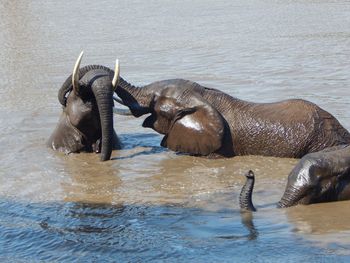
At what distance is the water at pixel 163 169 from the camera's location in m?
7.36

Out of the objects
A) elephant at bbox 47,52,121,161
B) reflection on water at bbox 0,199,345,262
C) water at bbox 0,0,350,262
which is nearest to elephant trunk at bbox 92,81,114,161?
elephant at bbox 47,52,121,161

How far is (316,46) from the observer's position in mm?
18484

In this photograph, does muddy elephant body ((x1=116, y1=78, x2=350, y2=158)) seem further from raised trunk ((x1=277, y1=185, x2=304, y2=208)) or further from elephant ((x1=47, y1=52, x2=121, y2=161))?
raised trunk ((x1=277, y1=185, x2=304, y2=208))

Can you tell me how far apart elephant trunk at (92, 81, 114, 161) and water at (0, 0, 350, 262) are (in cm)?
28

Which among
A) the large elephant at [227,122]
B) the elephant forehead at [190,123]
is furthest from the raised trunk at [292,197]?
the elephant forehead at [190,123]

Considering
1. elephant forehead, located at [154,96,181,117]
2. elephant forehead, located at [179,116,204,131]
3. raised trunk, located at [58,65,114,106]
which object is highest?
raised trunk, located at [58,65,114,106]

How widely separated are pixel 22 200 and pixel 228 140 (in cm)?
271

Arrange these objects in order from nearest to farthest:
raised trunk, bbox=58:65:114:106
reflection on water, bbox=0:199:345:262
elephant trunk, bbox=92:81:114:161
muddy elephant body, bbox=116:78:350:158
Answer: reflection on water, bbox=0:199:345:262 → muddy elephant body, bbox=116:78:350:158 → elephant trunk, bbox=92:81:114:161 → raised trunk, bbox=58:65:114:106

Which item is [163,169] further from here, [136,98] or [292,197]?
[292,197]

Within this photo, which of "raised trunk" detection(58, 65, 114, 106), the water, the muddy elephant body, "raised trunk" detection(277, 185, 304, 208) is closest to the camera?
the water

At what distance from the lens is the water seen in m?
7.36

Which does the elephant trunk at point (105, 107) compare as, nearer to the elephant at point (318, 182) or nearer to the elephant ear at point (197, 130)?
the elephant ear at point (197, 130)

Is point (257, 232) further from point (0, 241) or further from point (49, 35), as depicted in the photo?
point (49, 35)

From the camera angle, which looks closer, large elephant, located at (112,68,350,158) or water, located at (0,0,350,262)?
water, located at (0,0,350,262)
